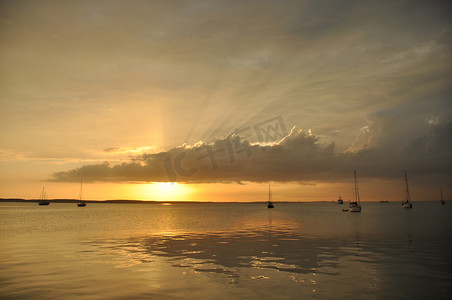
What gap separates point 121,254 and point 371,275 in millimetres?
24751

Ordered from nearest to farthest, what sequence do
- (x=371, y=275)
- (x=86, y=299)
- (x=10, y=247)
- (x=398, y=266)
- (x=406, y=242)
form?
(x=86, y=299) < (x=371, y=275) < (x=398, y=266) < (x=10, y=247) < (x=406, y=242)

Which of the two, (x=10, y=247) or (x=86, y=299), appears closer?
(x=86, y=299)

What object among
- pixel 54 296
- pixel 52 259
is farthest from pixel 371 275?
pixel 52 259

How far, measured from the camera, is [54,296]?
19.2 meters

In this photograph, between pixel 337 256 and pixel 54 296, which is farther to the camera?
pixel 337 256

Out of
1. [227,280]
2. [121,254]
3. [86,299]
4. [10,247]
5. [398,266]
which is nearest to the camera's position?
[86,299]

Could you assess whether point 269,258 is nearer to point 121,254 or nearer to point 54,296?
point 121,254

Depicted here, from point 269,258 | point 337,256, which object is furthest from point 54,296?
point 337,256

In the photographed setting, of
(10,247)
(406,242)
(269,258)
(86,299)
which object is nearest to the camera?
(86,299)

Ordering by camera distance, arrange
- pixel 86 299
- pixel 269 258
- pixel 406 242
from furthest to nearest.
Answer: pixel 406 242, pixel 269 258, pixel 86 299

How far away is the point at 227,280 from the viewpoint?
22.8 m

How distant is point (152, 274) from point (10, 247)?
26381mm

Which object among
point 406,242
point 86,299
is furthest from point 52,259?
point 406,242

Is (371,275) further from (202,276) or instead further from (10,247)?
(10,247)
